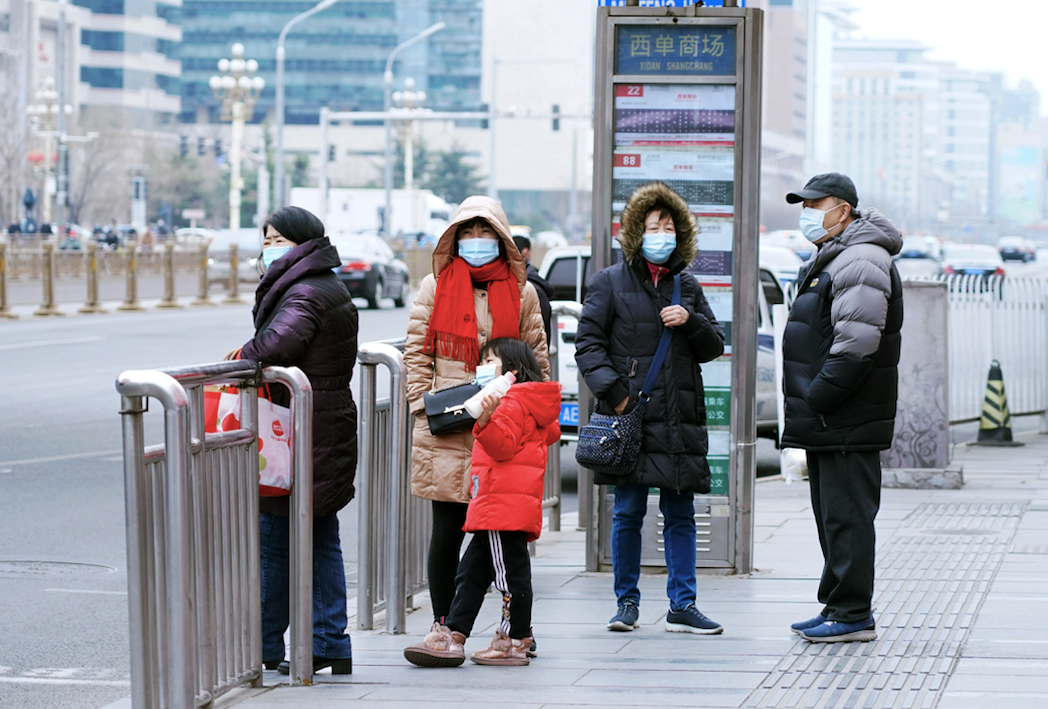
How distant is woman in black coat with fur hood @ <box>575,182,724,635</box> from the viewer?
251 inches

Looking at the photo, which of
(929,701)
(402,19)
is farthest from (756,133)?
(402,19)

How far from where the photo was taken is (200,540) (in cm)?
485

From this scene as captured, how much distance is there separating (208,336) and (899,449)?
51.5 ft

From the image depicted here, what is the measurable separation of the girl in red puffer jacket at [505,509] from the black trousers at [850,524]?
1188mm

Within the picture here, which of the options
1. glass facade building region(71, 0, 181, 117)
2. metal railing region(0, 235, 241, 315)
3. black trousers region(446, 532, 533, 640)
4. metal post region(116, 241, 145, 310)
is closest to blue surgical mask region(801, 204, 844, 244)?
black trousers region(446, 532, 533, 640)

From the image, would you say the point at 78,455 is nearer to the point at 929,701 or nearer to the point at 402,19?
the point at 929,701

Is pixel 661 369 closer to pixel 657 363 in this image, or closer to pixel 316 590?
pixel 657 363

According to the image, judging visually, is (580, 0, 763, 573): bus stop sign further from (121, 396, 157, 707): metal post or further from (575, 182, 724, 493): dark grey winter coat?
(121, 396, 157, 707): metal post

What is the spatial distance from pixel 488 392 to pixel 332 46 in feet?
490

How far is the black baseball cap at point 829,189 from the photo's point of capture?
20.9ft

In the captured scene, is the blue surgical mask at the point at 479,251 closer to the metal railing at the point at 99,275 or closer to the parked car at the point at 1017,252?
the metal railing at the point at 99,275

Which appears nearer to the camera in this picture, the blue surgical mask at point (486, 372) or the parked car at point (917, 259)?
the blue surgical mask at point (486, 372)

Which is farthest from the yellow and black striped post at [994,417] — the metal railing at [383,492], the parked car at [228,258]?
the parked car at [228,258]

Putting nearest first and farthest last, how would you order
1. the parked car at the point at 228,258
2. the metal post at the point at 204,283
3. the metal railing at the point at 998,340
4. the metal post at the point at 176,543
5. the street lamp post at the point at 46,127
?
1. the metal post at the point at 176,543
2. the metal railing at the point at 998,340
3. the metal post at the point at 204,283
4. the parked car at the point at 228,258
5. the street lamp post at the point at 46,127
